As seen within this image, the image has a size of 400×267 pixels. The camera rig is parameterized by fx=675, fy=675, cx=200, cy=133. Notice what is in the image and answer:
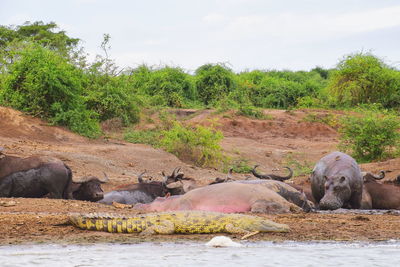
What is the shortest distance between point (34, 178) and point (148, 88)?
20748mm

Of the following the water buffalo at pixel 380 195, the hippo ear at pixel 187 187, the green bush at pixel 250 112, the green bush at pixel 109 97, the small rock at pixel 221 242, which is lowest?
the water buffalo at pixel 380 195

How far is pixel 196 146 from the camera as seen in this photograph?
2083 cm

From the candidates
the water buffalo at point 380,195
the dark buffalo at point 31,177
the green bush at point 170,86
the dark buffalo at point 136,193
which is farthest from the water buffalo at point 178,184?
the green bush at point 170,86

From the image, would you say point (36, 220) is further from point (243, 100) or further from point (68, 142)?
point (243, 100)

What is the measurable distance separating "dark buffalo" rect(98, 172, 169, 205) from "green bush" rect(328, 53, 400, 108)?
76.3ft

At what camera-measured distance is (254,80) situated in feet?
140

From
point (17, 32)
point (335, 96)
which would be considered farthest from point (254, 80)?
point (17, 32)

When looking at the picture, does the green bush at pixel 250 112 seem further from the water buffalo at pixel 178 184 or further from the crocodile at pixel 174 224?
the crocodile at pixel 174 224

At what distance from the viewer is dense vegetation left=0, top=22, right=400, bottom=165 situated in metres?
21.3

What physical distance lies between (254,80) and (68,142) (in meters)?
24.2

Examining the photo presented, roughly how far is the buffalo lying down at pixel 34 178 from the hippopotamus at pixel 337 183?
4257 mm

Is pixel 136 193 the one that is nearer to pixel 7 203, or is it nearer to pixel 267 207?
pixel 7 203

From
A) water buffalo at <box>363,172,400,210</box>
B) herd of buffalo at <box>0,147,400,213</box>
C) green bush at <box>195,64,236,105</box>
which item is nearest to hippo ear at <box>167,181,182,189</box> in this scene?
herd of buffalo at <box>0,147,400,213</box>

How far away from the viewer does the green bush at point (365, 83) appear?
34.8 m
